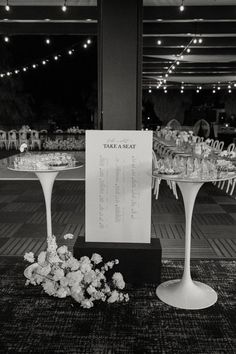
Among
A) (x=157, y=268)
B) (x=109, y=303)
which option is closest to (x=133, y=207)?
(x=157, y=268)

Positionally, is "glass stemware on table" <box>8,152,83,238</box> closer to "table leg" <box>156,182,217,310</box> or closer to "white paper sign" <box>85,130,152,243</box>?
"white paper sign" <box>85,130,152,243</box>

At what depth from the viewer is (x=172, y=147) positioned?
33.1ft

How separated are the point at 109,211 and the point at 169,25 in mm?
7755

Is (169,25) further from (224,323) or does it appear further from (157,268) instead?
(224,323)

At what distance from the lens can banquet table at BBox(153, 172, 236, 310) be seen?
11.1 ft

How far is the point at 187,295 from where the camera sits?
11.5 feet

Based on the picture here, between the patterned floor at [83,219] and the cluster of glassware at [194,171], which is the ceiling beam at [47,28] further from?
the cluster of glassware at [194,171]

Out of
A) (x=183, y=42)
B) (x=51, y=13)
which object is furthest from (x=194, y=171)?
(x=183, y=42)

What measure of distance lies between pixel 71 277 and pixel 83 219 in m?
2.89

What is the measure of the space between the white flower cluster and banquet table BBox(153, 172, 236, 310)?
1.34 feet

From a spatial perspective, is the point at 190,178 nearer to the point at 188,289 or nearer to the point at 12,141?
the point at 188,289

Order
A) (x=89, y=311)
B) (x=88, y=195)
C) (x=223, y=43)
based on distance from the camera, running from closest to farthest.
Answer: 1. (x=89, y=311)
2. (x=88, y=195)
3. (x=223, y=43)

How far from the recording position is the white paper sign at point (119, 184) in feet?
12.0

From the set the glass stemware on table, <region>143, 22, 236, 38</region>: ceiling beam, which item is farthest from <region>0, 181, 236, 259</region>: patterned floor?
<region>143, 22, 236, 38</region>: ceiling beam
